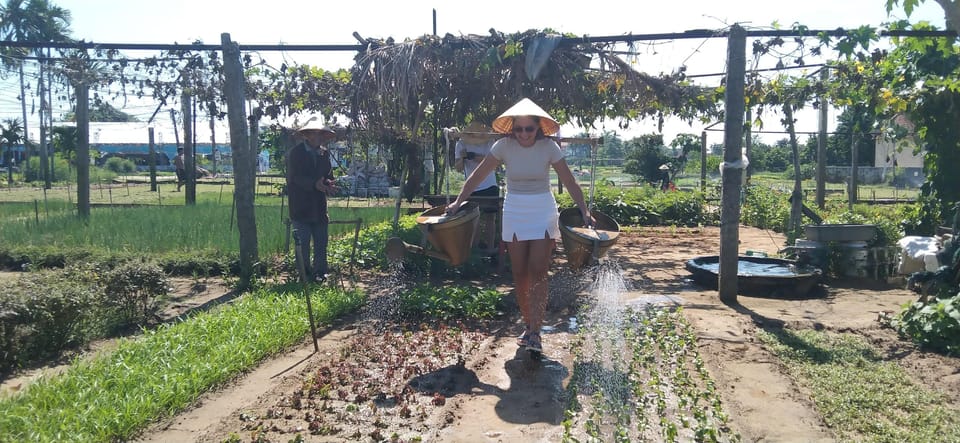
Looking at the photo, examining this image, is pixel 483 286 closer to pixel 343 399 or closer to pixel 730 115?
pixel 730 115

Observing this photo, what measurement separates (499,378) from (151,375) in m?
Result: 2.19

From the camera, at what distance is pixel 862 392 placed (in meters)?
4.17

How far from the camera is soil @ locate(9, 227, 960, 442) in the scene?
12.2ft

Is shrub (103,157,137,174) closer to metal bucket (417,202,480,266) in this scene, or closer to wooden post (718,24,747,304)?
metal bucket (417,202,480,266)

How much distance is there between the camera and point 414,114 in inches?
396

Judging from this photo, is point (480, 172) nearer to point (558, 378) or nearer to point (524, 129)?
point (524, 129)

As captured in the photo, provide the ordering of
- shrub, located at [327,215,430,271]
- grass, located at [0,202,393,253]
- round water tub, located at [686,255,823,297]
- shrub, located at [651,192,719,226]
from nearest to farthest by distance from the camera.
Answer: round water tub, located at [686,255,823,297], shrub, located at [327,215,430,271], grass, located at [0,202,393,253], shrub, located at [651,192,719,226]

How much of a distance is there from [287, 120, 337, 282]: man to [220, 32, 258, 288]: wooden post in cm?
62

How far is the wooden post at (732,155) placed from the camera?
6754 mm

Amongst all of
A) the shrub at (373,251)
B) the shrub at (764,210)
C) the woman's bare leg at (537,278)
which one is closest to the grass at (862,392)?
the woman's bare leg at (537,278)

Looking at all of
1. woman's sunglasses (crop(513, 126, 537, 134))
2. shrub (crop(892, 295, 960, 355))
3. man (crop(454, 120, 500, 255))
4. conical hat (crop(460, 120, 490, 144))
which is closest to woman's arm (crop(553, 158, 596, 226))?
woman's sunglasses (crop(513, 126, 537, 134))

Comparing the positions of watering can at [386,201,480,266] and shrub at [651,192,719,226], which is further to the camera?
shrub at [651,192,719,226]

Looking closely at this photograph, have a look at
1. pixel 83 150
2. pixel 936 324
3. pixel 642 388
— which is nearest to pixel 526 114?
pixel 642 388

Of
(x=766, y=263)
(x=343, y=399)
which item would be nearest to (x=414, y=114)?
(x=766, y=263)
